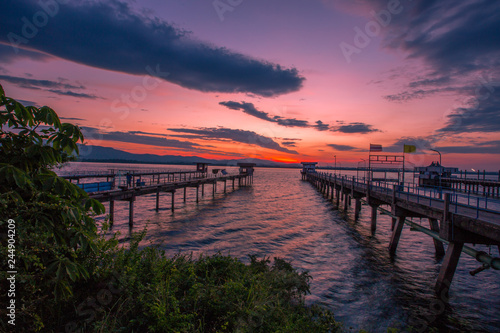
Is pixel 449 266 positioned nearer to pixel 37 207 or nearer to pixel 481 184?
pixel 37 207

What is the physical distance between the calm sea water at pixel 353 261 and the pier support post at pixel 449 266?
0.67 m

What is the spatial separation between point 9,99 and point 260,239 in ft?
65.0

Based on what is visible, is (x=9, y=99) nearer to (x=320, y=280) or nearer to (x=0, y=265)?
(x=0, y=265)

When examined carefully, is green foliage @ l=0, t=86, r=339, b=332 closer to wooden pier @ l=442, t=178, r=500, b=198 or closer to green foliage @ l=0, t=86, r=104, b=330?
green foliage @ l=0, t=86, r=104, b=330

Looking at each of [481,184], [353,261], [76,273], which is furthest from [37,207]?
[481,184]

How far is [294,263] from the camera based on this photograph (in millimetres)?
15844

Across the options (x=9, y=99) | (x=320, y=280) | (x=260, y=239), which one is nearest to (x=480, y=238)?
(x=320, y=280)

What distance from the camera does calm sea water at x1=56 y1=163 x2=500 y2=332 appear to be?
34.0 feet

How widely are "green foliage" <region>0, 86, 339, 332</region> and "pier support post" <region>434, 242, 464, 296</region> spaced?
7.84m

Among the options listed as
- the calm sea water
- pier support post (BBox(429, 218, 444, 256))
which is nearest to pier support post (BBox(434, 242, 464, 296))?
the calm sea water

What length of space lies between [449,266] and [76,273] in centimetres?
1402

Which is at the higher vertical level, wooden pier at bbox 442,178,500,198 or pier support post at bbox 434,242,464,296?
wooden pier at bbox 442,178,500,198

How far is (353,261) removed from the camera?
16.5 m

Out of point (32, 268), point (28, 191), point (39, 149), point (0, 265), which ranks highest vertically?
point (39, 149)
